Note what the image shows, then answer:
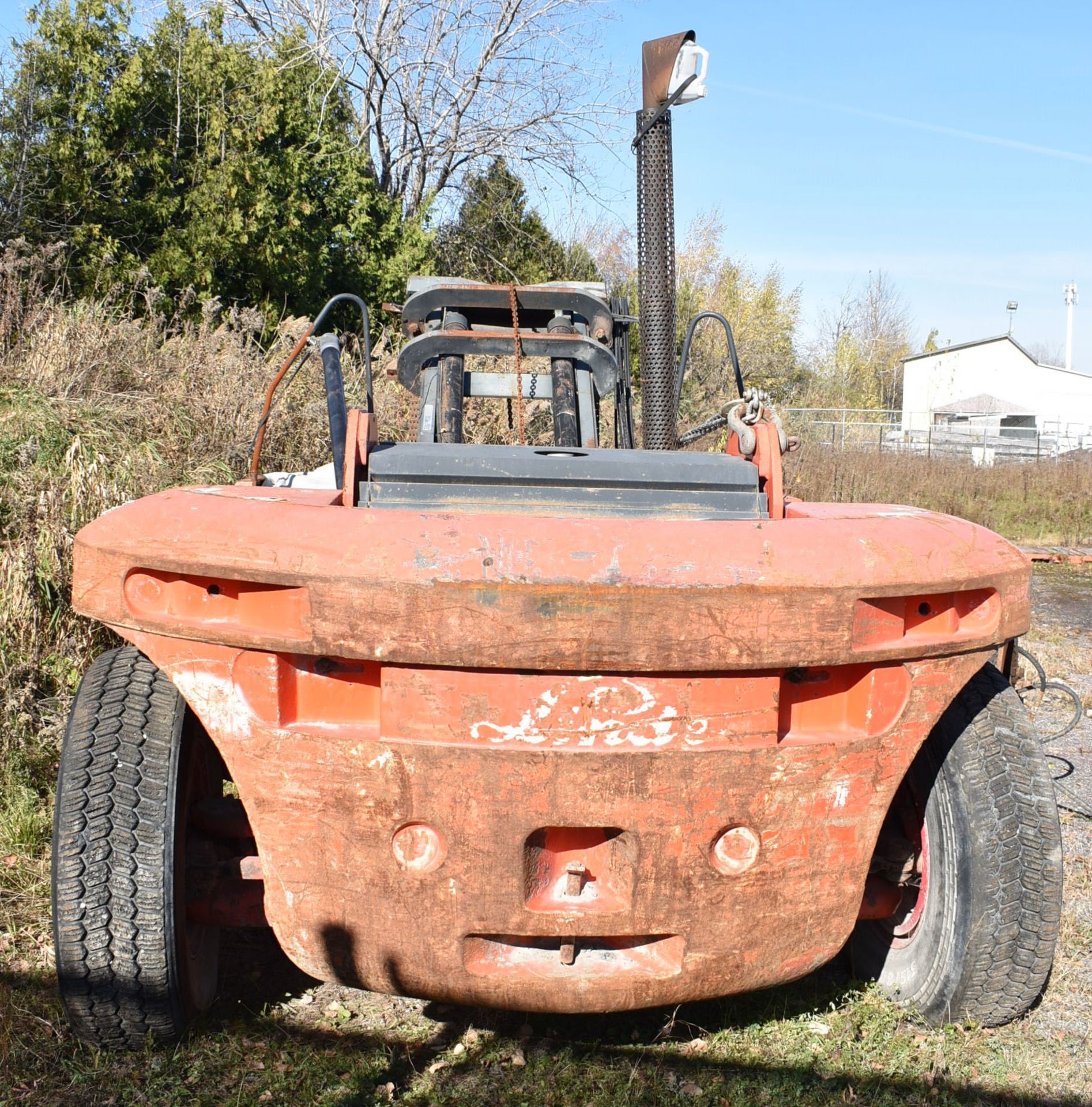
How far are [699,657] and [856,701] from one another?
0.42m

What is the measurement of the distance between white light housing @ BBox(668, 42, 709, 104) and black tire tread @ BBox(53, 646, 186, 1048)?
2900 millimetres

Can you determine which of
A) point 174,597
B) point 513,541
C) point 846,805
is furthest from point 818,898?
point 174,597

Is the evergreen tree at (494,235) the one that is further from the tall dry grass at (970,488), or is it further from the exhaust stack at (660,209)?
the exhaust stack at (660,209)

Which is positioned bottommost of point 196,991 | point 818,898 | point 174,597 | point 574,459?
point 196,991

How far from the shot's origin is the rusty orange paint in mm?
1974

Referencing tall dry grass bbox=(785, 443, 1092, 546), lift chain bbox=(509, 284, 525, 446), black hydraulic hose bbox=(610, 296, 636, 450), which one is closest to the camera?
lift chain bbox=(509, 284, 525, 446)

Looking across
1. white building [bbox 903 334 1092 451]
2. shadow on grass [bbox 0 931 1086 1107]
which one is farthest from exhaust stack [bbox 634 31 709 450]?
white building [bbox 903 334 1092 451]

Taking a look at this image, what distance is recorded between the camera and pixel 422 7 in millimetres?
16547

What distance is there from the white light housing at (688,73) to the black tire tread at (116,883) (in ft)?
9.51

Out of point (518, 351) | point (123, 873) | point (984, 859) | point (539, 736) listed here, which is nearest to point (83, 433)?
point (518, 351)

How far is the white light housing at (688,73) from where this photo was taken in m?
4.01

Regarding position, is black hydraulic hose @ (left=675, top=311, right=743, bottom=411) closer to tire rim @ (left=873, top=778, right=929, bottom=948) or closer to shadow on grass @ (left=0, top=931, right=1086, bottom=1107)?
tire rim @ (left=873, top=778, right=929, bottom=948)

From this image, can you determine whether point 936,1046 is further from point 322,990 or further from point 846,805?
point 322,990

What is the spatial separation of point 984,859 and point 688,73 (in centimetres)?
292
